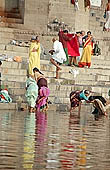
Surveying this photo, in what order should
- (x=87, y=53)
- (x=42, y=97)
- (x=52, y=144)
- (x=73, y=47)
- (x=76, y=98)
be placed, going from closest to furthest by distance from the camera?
(x=52, y=144) → (x=42, y=97) → (x=76, y=98) → (x=73, y=47) → (x=87, y=53)

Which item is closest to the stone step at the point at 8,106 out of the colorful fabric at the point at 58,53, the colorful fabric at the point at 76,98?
the colorful fabric at the point at 76,98

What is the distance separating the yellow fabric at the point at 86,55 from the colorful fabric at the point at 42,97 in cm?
690

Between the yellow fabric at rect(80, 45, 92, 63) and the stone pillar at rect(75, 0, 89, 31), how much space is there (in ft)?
11.3

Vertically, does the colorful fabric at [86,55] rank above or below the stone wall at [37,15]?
below

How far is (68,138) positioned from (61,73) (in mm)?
12444

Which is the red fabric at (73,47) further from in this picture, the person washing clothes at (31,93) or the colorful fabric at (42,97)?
the person washing clothes at (31,93)

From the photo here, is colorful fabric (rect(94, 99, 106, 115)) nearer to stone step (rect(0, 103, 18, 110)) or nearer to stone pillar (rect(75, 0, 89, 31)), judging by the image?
stone step (rect(0, 103, 18, 110))

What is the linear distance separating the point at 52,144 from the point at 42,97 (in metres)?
9.43

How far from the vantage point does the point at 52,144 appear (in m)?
10.9

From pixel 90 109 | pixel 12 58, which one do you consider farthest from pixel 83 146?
pixel 12 58

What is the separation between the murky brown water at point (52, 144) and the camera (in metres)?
8.62

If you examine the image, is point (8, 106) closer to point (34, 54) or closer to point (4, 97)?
point (4, 97)

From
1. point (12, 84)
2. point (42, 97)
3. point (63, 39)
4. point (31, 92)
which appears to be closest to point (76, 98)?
point (42, 97)

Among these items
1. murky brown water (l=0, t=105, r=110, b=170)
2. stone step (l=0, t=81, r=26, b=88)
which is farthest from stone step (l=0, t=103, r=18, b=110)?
murky brown water (l=0, t=105, r=110, b=170)
